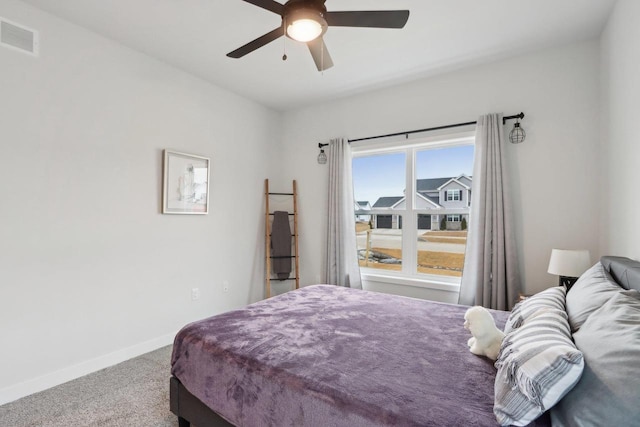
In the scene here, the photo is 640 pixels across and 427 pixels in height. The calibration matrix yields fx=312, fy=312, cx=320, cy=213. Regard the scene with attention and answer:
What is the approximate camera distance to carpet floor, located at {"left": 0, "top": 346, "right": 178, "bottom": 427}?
186 cm

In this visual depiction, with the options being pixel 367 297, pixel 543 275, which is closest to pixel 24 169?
pixel 367 297

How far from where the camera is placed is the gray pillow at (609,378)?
2.53 ft

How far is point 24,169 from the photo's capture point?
7.00 ft

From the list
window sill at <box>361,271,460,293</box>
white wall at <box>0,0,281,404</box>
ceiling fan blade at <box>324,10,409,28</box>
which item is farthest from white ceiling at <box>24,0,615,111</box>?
window sill at <box>361,271,460,293</box>

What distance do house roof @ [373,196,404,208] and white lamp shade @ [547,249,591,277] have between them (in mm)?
1613

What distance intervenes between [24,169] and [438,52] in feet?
10.9

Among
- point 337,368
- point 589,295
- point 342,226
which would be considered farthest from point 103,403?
point 589,295

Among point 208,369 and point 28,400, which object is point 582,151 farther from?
point 28,400

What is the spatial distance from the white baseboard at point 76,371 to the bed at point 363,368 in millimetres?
1228

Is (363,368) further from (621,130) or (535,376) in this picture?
(621,130)

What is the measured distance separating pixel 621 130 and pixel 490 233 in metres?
1.13

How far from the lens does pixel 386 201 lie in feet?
12.1

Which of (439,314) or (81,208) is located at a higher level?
(81,208)

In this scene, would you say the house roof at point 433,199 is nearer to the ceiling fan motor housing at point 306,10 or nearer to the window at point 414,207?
the window at point 414,207
